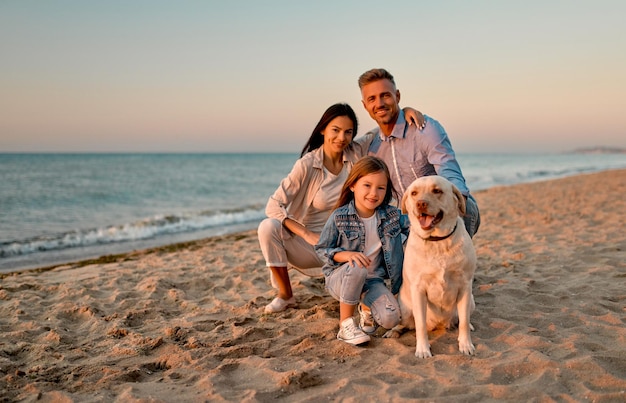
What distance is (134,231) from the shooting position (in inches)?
451

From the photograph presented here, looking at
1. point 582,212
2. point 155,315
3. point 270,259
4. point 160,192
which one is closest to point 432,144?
point 270,259

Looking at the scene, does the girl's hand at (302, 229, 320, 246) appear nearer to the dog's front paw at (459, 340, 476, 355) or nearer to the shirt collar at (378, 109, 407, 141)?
the shirt collar at (378, 109, 407, 141)

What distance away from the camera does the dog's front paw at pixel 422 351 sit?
316 cm

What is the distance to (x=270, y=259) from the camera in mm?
4422

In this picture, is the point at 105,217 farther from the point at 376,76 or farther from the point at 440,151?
the point at 440,151

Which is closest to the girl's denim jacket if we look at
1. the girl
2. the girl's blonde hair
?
the girl

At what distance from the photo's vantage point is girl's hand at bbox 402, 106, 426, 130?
168 inches

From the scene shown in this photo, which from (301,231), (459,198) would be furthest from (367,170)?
(301,231)

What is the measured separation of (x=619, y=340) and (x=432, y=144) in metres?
2.06

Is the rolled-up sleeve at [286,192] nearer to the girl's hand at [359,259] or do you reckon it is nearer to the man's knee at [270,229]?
the man's knee at [270,229]

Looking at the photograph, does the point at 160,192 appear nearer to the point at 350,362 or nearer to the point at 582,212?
the point at 582,212

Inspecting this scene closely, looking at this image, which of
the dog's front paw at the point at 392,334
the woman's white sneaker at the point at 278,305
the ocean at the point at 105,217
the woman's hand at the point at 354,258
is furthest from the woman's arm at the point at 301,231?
the ocean at the point at 105,217

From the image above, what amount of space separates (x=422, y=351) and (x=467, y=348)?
0.31 m

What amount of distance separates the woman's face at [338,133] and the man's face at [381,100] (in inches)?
10.3
